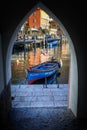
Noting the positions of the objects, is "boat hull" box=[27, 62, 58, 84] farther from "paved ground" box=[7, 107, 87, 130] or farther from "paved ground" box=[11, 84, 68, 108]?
"paved ground" box=[7, 107, 87, 130]

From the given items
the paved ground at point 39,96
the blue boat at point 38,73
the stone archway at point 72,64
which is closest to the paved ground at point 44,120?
the stone archway at point 72,64

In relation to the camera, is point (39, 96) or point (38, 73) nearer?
point (39, 96)

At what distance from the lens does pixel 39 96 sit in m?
7.68

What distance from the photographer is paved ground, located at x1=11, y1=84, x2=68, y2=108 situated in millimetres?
6761

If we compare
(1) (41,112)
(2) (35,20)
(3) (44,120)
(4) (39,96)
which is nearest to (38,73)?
(4) (39,96)

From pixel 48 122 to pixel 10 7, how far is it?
10.5 ft

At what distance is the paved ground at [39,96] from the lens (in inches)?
266

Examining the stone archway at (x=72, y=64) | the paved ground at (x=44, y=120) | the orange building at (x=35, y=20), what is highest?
the orange building at (x=35, y=20)

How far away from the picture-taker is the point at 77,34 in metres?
4.98

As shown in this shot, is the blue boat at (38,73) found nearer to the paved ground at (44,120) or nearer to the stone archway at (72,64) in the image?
the paved ground at (44,120)

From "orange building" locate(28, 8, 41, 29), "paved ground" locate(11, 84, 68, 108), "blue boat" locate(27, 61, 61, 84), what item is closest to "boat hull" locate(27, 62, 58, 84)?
"blue boat" locate(27, 61, 61, 84)

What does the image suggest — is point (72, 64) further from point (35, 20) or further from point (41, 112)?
point (35, 20)

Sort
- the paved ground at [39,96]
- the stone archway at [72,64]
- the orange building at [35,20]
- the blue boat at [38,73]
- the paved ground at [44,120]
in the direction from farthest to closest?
the orange building at [35,20] < the blue boat at [38,73] < the paved ground at [39,96] < the stone archway at [72,64] < the paved ground at [44,120]

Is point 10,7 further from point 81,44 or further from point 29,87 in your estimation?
point 29,87
